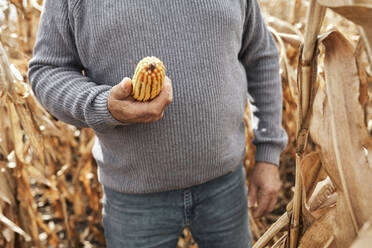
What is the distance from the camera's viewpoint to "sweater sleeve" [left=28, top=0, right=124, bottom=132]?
0.74m

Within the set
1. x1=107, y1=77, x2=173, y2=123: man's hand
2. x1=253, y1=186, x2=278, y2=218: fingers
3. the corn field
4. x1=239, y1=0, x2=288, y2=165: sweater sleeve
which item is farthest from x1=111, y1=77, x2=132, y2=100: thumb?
x1=253, y1=186, x2=278, y2=218: fingers

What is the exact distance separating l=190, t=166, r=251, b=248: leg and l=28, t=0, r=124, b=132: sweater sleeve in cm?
33

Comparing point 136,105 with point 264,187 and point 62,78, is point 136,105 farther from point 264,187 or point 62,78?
point 264,187

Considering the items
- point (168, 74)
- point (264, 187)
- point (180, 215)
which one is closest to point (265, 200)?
point (264, 187)

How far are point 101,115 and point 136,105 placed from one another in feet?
0.29

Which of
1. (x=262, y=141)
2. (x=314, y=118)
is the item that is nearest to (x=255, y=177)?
(x=262, y=141)

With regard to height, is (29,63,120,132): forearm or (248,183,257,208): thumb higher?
(29,63,120,132): forearm

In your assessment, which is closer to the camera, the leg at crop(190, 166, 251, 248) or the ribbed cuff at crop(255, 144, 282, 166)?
the leg at crop(190, 166, 251, 248)

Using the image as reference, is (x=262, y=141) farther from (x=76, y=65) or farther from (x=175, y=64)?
(x=76, y=65)

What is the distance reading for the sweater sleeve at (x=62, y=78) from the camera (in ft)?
2.42

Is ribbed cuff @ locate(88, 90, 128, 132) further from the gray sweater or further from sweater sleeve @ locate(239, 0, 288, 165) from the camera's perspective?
sweater sleeve @ locate(239, 0, 288, 165)

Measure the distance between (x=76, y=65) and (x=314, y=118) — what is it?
565mm

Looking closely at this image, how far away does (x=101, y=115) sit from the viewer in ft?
2.35

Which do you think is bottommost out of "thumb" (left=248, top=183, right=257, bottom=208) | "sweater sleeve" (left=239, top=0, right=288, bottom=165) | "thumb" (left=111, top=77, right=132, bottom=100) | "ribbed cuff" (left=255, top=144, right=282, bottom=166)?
"thumb" (left=248, top=183, right=257, bottom=208)
